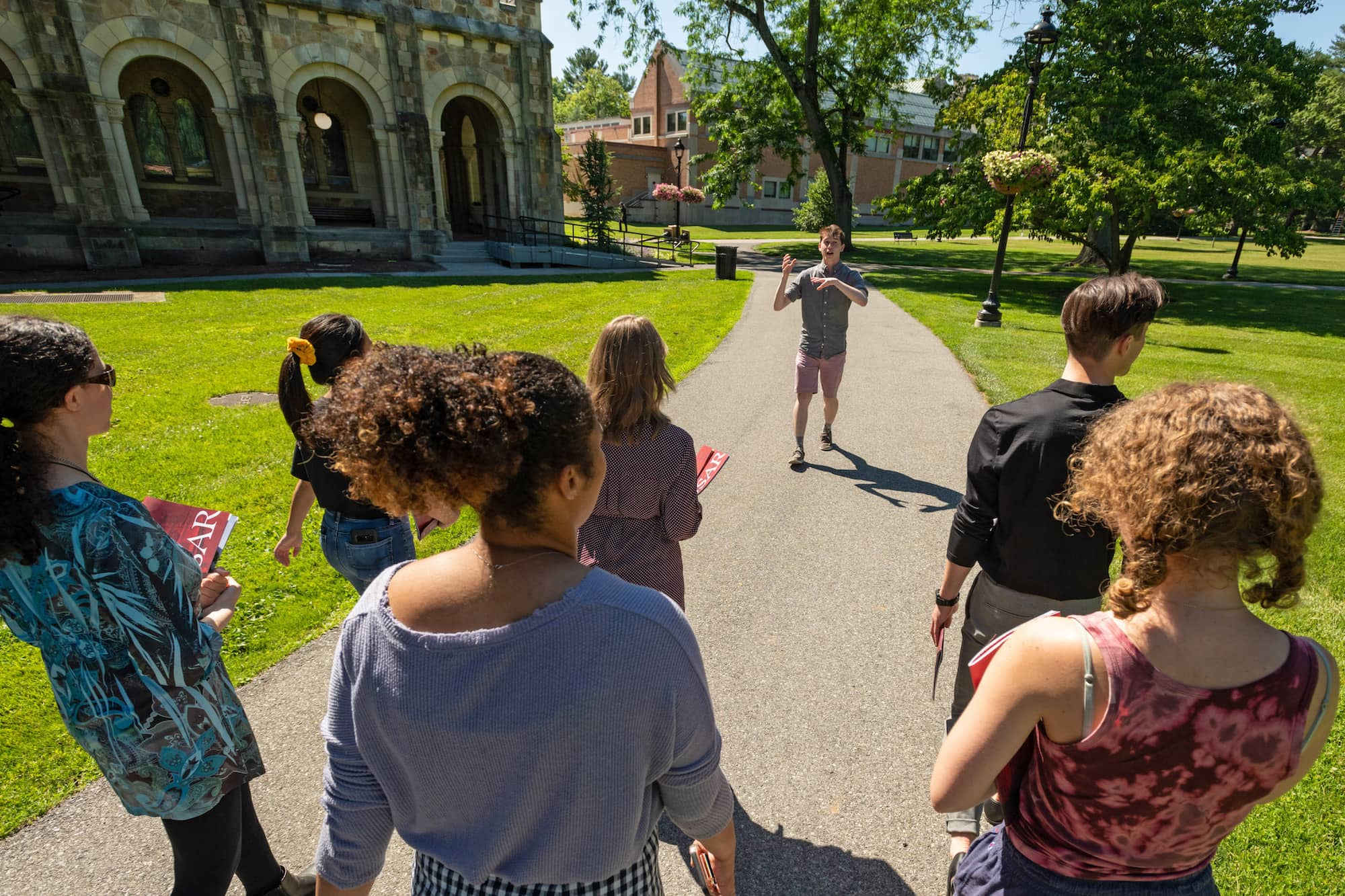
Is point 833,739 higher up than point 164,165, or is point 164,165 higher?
point 164,165

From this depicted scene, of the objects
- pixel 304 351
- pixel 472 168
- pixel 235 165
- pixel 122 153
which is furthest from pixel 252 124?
pixel 304 351

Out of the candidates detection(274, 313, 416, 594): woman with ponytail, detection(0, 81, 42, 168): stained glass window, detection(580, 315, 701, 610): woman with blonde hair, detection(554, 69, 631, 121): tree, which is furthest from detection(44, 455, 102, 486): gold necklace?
→ detection(554, 69, 631, 121): tree

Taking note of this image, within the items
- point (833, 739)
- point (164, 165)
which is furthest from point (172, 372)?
point (164, 165)

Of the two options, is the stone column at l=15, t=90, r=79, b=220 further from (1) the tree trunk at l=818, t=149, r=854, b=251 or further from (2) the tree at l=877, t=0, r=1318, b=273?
(1) the tree trunk at l=818, t=149, r=854, b=251

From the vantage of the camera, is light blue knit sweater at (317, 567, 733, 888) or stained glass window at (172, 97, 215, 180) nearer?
light blue knit sweater at (317, 567, 733, 888)

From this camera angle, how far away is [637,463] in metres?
2.74

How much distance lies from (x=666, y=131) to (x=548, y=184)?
3344 centimetres

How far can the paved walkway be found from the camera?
271cm

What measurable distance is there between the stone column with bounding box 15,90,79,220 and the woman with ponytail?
19950 millimetres

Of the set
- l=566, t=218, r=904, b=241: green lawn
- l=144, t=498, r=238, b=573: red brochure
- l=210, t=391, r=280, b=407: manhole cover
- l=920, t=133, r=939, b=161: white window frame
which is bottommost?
l=210, t=391, r=280, b=407: manhole cover

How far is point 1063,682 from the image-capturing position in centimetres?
133

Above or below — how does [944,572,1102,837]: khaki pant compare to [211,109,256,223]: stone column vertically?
below

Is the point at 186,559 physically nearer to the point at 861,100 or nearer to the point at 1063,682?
the point at 1063,682

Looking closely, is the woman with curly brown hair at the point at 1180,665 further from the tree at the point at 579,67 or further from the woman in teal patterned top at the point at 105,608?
the tree at the point at 579,67
